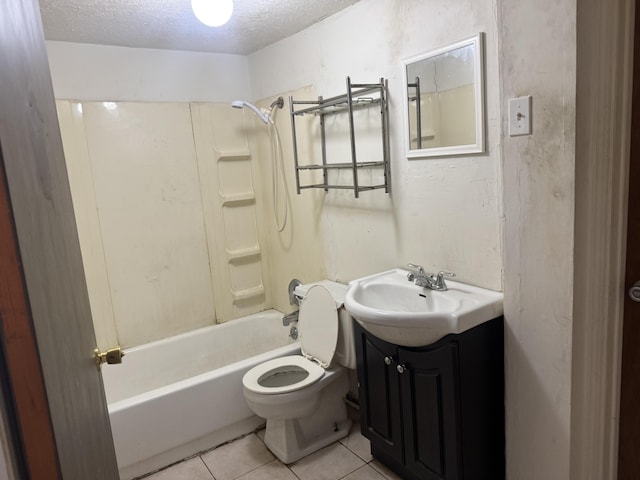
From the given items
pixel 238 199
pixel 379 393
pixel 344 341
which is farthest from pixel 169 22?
pixel 379 393

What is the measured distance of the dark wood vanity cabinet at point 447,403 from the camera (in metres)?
1.66

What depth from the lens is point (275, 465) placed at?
222 cm

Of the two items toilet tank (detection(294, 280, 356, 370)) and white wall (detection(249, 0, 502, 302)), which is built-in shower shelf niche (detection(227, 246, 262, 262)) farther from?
toilet tank (detection(294, 280, 356, 370))

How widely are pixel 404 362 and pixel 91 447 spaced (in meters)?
1.27

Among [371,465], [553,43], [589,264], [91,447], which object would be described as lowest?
[371,465]

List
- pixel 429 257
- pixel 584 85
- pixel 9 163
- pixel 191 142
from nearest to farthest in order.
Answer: pixel 9 163
pixel 584 85
pixel 429 257
pixel 191 142

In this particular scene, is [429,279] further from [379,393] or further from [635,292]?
[635,292]

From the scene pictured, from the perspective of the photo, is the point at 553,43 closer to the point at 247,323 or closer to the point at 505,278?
the point at 505,278

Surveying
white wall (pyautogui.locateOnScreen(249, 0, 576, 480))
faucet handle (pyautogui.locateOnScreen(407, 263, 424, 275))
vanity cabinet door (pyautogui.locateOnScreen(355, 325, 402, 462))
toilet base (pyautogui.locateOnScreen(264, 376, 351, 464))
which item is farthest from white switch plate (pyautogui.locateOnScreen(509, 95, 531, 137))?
toilet base (pyautogui.locateOnScreen(264, 376, 351, 464))

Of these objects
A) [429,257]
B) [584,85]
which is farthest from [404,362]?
[584,85]

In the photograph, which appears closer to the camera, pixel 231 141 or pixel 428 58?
pixel 428 58

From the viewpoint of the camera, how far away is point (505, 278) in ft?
5.49

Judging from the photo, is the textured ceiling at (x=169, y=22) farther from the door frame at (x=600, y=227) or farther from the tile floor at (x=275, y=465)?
the tile floor at (x=275, y=465)

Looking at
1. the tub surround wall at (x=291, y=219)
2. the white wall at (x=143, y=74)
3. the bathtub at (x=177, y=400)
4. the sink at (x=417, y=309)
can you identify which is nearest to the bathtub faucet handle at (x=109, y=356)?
the sink at (x=417, y=309)
